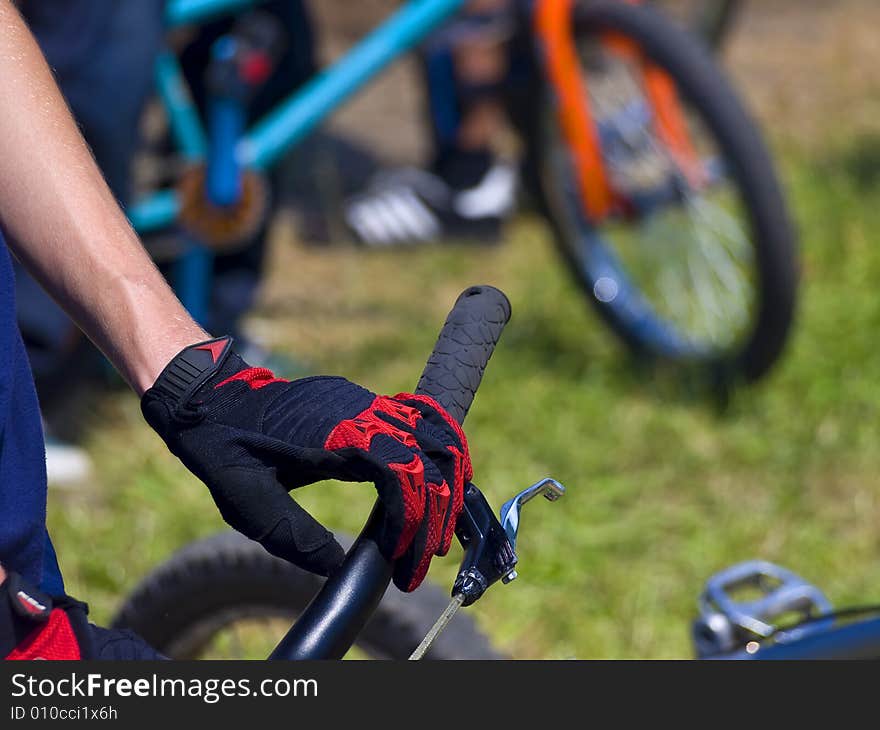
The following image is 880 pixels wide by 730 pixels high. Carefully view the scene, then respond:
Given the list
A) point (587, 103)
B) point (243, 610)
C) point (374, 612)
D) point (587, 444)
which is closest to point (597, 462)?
point (587, 444)

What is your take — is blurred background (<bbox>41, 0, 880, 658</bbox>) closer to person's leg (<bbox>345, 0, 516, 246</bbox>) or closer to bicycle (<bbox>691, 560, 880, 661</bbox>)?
person's leg (<bbox>345, 0, 516, 246</bbox>)

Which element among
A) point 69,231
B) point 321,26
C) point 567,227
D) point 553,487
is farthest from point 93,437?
point 321,26

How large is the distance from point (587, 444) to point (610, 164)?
0.80 metres

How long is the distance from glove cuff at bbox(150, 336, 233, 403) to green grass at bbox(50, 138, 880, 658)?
140cm

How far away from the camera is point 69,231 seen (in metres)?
1.15

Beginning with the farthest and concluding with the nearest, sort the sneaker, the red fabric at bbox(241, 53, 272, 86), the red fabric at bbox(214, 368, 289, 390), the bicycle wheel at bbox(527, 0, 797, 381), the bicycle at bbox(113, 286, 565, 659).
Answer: the sneaker
the red fabric at bbox(241, 53, 272, 86)
the bicycle wheel at bbox(527, 0, 797, 381)
the bicycle at bbox(113, 286, 565, 659)
the red fabric at bbox(214, 368, 289, 390)

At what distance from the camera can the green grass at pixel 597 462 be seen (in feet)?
8.13

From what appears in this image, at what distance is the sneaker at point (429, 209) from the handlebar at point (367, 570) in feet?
9.17

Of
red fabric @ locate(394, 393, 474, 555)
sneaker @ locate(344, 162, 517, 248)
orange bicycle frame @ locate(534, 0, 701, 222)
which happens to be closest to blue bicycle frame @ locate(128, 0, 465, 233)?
orange bicycle frame @ locate(534, 0, 701, 222)

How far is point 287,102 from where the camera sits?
328cm

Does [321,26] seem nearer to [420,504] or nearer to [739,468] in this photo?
[739,468]

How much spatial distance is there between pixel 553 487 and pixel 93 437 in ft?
7.13

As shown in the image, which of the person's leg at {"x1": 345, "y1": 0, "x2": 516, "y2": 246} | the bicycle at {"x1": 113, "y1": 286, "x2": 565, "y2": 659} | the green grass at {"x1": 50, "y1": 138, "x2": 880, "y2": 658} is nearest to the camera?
the bicycle at {"x1": 113, "y1": 286, "x2": 565, "y2": 659}

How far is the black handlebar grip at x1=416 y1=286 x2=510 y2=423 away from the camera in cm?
108
